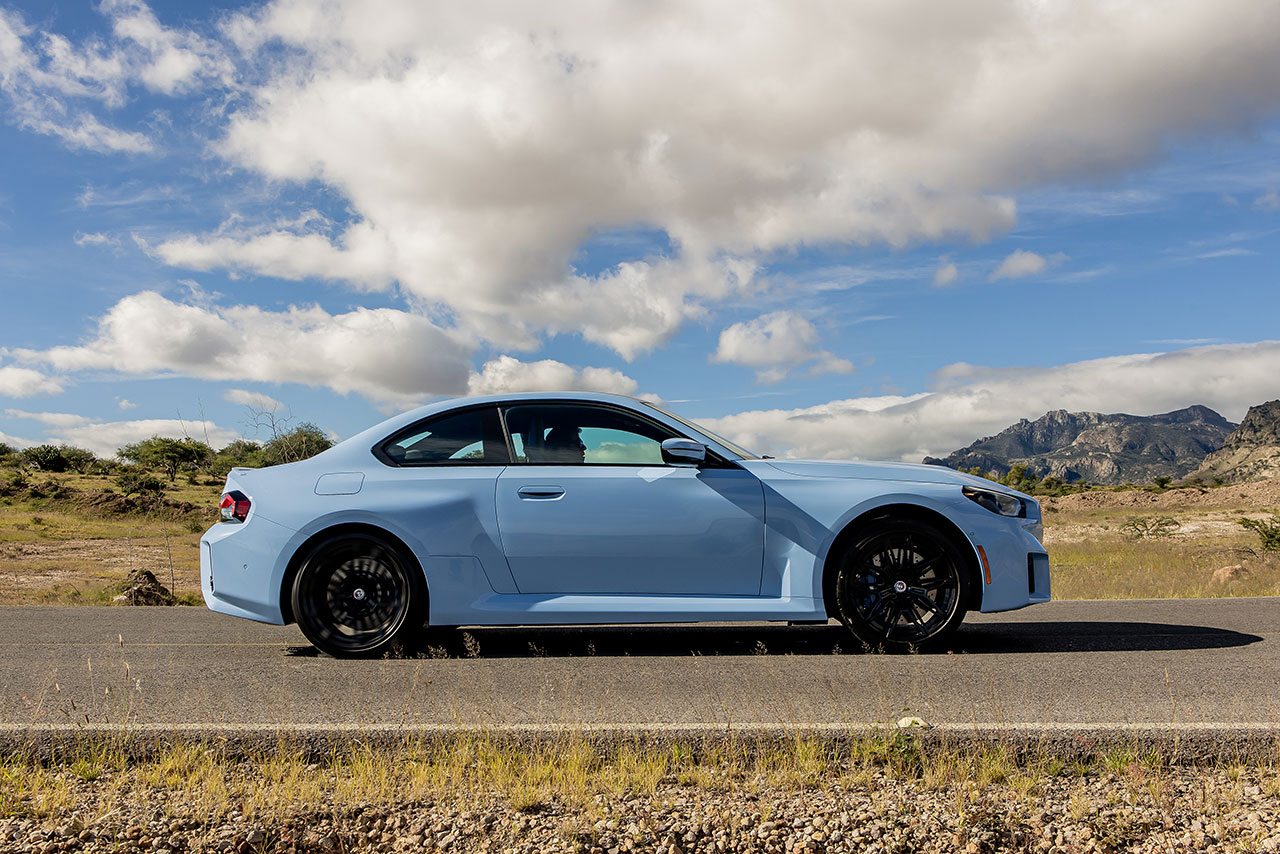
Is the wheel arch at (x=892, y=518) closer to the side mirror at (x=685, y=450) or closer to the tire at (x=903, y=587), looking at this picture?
the tire at (x=903, y=587)

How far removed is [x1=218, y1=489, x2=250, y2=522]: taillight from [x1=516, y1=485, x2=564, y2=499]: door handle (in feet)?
6.19

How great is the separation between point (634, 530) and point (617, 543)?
0.13 m

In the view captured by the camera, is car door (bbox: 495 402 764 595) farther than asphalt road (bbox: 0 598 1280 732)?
Yes

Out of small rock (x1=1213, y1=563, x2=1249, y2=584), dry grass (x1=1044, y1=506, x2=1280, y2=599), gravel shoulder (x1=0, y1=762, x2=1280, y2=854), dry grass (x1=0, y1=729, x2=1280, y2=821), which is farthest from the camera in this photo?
small rock (x1=1213, y1=563, x2=1249, y2=584)

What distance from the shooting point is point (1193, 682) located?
523 cm

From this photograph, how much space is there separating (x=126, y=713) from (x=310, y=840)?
186cm

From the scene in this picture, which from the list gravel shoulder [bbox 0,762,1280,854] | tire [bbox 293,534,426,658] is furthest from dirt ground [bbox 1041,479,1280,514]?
gravel shoulder [bbox 0,762,1280,854]

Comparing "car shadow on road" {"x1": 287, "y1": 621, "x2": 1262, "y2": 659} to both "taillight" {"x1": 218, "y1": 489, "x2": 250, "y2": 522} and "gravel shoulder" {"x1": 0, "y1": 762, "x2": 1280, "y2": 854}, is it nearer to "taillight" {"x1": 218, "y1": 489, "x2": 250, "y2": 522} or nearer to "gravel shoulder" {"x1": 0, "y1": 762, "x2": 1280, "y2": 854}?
"taillight" {"x1": 218, "y1": 489, "x2": 250, "y2": 522}

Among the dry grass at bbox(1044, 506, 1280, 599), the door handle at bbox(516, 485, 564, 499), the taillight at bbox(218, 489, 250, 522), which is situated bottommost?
the dry grass at bbox(1044, 506, 1280, 599)

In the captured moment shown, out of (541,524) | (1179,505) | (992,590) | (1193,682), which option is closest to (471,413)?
(541,524)

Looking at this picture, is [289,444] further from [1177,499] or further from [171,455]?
[171,455]

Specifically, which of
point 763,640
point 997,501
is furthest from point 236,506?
point 997,501

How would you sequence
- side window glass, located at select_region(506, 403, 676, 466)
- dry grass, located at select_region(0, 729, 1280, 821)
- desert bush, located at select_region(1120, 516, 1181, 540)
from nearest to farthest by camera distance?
dry grass, located at select_region(0, 729, 1280, 821) < side window glass, located at select_region(506, 403, 676, 466) < desert bush, located at select_region(1120, 516, 1181, 540)

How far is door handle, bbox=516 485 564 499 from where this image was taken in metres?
5.89
